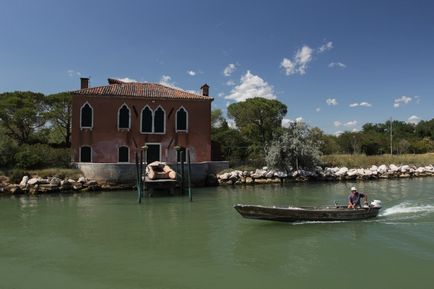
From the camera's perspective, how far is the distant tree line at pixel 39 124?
88.8ft

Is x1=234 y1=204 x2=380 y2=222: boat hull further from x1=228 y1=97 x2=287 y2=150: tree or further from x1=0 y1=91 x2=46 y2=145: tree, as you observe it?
x1=0 y1=91 x2=46 y2=145: tree

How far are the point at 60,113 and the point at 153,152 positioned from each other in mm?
10500

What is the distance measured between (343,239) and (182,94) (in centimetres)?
2057

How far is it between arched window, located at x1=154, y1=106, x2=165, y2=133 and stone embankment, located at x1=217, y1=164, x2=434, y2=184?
5797mm

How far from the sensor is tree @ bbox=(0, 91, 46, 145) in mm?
31094

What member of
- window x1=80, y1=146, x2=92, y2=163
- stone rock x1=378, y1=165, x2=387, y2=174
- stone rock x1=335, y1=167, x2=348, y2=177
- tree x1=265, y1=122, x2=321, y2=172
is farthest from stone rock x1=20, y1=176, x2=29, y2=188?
stone rock x1=378, y1=165, x2=387, y2=174

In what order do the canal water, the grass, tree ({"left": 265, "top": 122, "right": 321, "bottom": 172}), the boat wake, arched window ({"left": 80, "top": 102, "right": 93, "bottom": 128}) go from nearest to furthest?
the canal water
the boat wake
arched window ({"left": 80, "top": 102, "right": 93, "bottom": 128})
tree ({"left": 265, "top": 122, "right": 321, "bottom": 172})
the grass

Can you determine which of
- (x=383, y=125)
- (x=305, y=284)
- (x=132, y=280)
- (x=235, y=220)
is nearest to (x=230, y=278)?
(x=305, y=284)

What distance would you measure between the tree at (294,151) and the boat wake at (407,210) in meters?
12.9

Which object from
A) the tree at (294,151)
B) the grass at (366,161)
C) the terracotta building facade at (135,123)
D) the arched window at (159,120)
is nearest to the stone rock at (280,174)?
the tree at (294,151)

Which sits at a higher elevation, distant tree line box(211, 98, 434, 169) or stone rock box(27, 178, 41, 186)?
distant tree line box(211, 98, 434, 169)

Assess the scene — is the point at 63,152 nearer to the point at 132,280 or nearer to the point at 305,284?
the point at 132,280

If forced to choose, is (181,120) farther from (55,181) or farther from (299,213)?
Answer: (299,213)

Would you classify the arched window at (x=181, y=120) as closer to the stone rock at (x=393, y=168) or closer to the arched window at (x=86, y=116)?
the arched window at (x=86, y=116)
